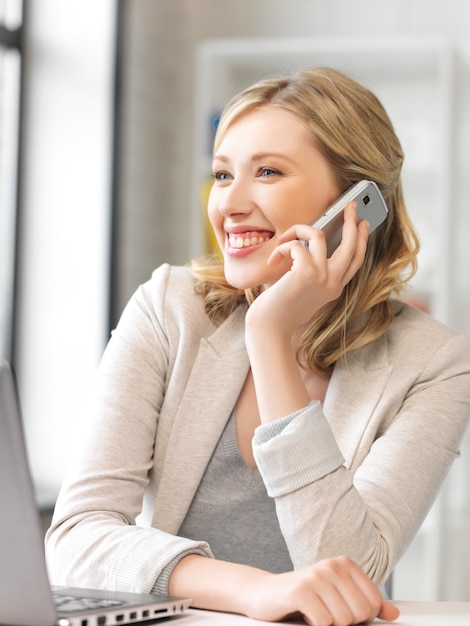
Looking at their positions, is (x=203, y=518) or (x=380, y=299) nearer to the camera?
(x=203, y=518)

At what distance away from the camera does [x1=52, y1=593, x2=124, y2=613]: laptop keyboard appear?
3.07 feet

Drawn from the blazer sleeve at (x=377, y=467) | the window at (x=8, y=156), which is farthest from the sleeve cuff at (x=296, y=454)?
the window at (x=8, y=156)

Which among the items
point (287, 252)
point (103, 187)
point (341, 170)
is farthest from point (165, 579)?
point (103, 187)

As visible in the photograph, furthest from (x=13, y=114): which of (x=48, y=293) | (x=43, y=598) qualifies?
(x=43, y=598)

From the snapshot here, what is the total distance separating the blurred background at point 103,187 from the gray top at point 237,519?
1.66 meters

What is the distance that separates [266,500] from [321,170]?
1.83ft

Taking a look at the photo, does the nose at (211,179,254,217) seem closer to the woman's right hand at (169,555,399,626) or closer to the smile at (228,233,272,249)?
the smile at (228,233,272,249)

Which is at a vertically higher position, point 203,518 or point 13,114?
point 13,114

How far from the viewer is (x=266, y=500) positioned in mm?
1582

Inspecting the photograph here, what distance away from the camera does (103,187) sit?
10.8 ft

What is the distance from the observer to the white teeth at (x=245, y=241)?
1.62m

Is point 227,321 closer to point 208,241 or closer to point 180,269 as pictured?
point 180,269

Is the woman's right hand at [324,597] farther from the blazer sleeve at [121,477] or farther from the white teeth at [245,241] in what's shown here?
the white teeth at [245,241]

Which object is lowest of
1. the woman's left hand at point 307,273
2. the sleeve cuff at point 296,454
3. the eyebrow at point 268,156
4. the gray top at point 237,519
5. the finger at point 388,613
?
the gray top at point 237,519
